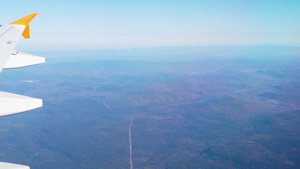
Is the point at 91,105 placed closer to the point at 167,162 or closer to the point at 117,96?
the point at 117,96

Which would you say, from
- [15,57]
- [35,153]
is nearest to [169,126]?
[35,153]

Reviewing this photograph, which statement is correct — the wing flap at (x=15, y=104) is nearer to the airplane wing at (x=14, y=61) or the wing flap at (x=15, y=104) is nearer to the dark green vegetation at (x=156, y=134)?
the airplane wing at (x=14, y=61)

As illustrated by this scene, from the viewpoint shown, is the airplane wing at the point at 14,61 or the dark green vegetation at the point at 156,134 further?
the dark green vegetation at the point at 156,134

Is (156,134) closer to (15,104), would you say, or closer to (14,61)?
(14,61)

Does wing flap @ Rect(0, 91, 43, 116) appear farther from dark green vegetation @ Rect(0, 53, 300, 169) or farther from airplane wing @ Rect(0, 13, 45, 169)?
dark green vegetation @ Rect(0, 53, 300, 169)

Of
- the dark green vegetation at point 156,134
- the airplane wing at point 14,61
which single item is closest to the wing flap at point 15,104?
the airplane wing at point 14,61

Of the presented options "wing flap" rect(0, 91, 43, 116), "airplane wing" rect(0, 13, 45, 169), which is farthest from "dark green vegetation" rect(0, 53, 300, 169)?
"wing flap" rect(0, 91, 43, 116)

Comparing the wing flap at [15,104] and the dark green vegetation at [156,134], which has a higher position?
the wing flap at [15,104]
